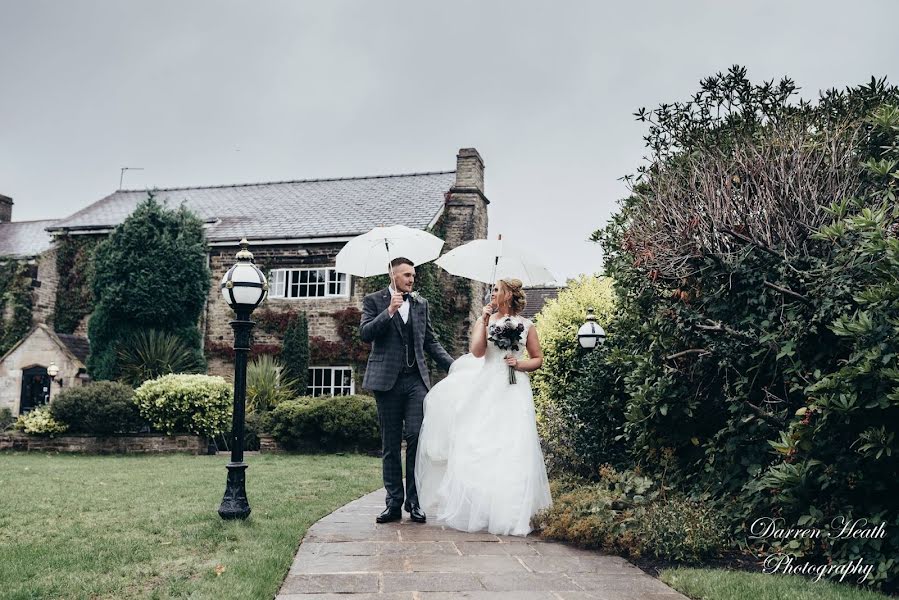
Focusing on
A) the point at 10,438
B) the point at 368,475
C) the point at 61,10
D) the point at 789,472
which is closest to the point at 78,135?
the point at 61,10

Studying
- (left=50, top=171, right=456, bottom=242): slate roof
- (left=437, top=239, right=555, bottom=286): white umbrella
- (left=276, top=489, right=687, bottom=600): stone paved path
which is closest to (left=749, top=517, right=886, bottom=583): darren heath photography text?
(left=276, top=489, right=687, bottom=600): stone paved path

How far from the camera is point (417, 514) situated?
5824 mm

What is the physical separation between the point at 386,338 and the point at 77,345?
1758 cm

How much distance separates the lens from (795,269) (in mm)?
4969

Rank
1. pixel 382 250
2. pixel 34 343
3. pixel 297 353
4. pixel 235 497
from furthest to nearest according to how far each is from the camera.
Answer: pixel 34 343 → pixel 297 353 → pixel 382 250 → pixel 235 497

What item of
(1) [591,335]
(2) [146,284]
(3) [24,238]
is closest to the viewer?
(1) [591,335]

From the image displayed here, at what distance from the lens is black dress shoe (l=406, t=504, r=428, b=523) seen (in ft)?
19.1

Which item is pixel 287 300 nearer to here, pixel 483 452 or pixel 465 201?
pixel 465 201

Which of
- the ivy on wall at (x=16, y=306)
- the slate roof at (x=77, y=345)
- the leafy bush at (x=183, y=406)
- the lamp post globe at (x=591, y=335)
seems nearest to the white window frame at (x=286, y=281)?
the slate roof at (x=77, y=345)

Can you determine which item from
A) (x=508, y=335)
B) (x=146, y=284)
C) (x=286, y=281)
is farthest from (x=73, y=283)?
(x=508, y=335)

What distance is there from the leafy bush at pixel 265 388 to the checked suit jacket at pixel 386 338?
36.4 ft

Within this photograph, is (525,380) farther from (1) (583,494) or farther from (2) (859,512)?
(2) (859,512)

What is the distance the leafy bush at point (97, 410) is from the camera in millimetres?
14195

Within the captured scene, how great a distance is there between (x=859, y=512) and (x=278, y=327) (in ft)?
56.4
